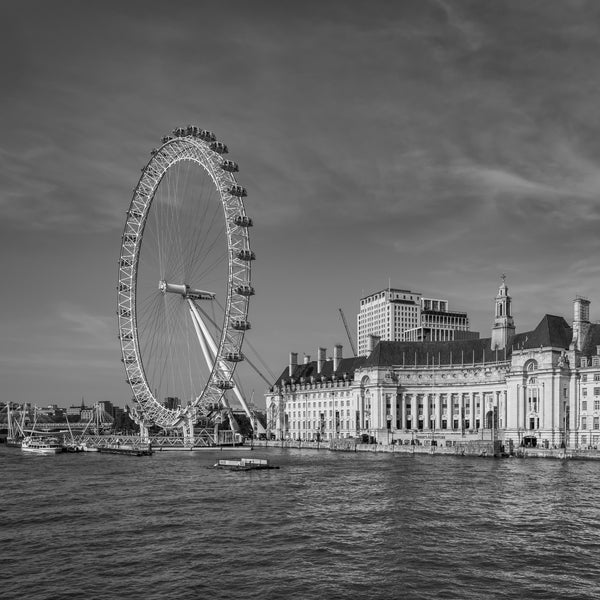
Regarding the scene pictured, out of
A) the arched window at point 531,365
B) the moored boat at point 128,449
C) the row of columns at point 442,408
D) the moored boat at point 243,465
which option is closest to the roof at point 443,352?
the arched window at point 531,365

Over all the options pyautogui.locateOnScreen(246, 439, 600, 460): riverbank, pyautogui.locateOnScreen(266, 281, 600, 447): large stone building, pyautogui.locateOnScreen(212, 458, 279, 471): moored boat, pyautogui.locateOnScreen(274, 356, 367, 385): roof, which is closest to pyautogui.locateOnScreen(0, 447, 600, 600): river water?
Result: pyautogui.locateOnScreen(212, 458, 279, 471): moored boat

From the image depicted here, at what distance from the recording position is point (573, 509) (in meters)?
59.7

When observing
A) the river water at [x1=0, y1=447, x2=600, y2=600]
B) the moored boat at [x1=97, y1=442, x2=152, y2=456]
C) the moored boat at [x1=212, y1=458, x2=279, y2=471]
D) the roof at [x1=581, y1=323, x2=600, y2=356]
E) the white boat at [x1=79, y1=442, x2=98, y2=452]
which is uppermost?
the roof at [x1=581, y1=323, x2=600, y2=356]

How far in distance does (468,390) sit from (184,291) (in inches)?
2565

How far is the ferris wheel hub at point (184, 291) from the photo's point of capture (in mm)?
121994

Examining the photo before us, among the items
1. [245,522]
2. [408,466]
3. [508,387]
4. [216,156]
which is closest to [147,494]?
[245,522]

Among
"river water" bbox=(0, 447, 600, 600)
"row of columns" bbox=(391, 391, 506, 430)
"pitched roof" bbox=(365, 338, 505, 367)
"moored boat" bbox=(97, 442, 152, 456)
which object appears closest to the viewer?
"river water" bbox=(0, 447, 600, 600)

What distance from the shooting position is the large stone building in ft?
439

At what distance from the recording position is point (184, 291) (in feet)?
413

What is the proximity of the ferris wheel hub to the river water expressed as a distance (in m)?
41.2

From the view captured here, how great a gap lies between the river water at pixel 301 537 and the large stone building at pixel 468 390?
161 ft

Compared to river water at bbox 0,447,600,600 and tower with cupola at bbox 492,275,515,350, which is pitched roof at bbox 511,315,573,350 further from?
river water at bbox 0,447,600,600

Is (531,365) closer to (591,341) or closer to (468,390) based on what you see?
(591,341)

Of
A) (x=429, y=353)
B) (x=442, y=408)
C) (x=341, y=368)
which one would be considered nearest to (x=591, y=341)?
(x=442, y=408)
